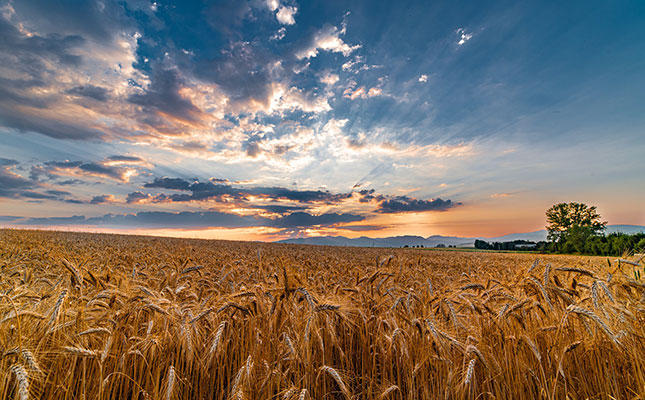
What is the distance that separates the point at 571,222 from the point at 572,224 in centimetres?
296

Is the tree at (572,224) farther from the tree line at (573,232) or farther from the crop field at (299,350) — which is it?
the crop field at (299,350)

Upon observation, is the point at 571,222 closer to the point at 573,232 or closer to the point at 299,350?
the point at 573,232

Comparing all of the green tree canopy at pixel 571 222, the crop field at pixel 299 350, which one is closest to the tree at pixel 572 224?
the green tree canopy at pixel 571 222

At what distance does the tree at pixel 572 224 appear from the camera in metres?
71.6

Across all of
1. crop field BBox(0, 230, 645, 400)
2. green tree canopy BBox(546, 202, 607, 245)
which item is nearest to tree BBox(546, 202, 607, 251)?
green tree canopy BBox(546, 202, 607, 245)

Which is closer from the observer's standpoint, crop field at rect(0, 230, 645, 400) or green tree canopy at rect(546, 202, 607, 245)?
crop field at rect(0, 230, 645, 400)

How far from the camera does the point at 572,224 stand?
253ft

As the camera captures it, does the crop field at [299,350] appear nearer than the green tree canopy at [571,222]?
Yes

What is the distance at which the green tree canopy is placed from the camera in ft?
240

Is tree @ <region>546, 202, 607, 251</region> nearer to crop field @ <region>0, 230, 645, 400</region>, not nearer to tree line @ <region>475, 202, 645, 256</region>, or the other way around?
tree line @ <region>475, 202, 645, 256</region>

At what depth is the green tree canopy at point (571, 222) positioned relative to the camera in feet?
240

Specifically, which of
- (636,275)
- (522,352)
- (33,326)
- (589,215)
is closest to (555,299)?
(522,352)

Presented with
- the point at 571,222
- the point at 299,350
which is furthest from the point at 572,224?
the point at 299,350

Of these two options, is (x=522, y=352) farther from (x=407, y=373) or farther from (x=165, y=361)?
→ (x=165, y=361)
